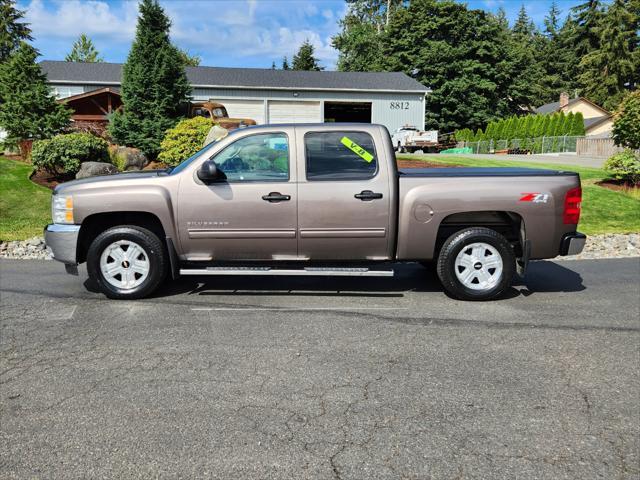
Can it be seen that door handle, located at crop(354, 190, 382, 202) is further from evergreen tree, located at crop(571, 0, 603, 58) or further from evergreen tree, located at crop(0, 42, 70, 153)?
evergreen tree, located at crop(571, 0, 603, 58)

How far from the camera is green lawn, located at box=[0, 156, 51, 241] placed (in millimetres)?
11672

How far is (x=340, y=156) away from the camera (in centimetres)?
649

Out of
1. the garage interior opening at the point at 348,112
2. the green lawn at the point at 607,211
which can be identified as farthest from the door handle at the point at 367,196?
the garage interior opening at the point at 348,112

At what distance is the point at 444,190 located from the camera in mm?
6367

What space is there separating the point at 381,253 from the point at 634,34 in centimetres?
7643

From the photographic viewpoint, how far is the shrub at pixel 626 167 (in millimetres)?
16453

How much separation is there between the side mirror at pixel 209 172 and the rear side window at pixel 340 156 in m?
1.00

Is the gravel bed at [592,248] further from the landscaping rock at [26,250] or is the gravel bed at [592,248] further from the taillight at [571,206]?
the taillight at [571,206]

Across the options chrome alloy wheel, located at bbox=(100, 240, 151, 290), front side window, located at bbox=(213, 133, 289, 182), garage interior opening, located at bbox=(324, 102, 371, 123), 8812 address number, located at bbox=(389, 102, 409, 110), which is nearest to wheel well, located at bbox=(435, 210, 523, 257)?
front side window, located at bbox=(213, 133, 289, 182)

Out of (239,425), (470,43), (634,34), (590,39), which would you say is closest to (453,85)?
(470,43)

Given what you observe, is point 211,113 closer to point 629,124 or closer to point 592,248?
point 629,124

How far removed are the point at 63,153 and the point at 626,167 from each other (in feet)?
52.2

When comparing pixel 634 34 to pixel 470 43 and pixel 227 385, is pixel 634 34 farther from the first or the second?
pixel 227 385

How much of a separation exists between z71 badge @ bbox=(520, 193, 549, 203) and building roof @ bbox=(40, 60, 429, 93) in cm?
3256
